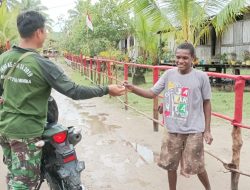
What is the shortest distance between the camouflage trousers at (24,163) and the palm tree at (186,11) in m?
5.54

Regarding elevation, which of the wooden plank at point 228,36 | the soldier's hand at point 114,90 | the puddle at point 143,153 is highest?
the wooden plank at point 228,36

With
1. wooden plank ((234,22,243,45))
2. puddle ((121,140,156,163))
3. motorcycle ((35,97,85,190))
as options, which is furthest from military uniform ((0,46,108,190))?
wooden plank ((234,22,243,45))

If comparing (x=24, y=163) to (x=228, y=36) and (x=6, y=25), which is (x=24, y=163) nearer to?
(x=228, y=36)

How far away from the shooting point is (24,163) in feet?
8.75

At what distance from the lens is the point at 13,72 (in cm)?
260

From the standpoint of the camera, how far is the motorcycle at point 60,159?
285cm

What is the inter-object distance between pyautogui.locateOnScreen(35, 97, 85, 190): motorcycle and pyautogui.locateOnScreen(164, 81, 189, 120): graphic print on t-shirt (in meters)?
0.86

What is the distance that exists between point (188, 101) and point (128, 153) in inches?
86.9

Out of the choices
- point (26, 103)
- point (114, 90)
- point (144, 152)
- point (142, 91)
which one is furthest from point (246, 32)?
point (26, 103)

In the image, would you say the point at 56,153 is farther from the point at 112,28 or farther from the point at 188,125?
the point at 112,28

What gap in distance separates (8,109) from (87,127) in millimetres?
4485

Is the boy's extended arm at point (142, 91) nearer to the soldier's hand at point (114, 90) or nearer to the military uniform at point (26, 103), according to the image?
the soldier's hand at point (114, 90)

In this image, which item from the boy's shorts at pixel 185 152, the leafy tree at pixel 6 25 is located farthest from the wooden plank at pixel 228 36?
the boy's shorts at pixel 185 152

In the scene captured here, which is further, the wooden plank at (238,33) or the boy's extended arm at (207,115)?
the wooden plank at (238,33)
